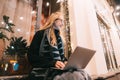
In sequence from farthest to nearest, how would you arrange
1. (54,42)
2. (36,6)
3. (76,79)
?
(36,6) → (54,42) → (76,79)

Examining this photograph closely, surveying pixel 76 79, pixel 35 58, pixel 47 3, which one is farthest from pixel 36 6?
pixel 76 79

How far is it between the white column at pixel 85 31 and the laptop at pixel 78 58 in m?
0.86

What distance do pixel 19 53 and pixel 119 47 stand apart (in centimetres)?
375

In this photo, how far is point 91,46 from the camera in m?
2.35

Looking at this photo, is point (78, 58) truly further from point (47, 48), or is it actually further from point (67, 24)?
point (67, 24)

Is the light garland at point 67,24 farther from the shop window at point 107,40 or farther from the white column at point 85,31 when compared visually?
the shop window at point 107,40

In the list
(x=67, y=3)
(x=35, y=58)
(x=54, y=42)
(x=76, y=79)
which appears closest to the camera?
(x=76, y=79)

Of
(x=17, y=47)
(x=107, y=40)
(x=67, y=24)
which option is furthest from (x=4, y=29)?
(x=107, y=40)

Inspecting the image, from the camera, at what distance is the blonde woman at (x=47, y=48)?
4.22 feet

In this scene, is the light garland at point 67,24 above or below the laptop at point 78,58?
above

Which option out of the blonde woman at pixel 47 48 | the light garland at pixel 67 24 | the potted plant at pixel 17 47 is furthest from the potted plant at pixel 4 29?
the light garland at pixel 67 24

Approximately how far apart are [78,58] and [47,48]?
392mm

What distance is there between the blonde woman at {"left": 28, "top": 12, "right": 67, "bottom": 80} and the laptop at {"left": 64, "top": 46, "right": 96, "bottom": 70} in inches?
5.4

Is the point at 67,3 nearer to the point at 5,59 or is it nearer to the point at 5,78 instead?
the point at 5,59
